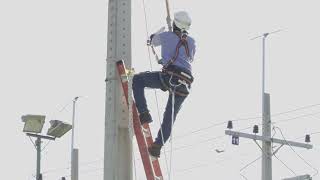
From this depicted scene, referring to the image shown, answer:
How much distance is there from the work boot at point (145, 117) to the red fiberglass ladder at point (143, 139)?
4cm

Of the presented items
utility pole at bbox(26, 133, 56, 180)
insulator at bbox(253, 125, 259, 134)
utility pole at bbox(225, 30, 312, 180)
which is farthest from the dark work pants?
insulator at bbox(253, 125, 259, 134)

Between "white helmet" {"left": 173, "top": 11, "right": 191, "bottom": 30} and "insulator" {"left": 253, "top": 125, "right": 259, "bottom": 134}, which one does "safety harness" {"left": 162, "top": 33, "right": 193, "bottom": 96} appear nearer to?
"white helmet" {"left": 173, "top": 11, "right": 191, "bottom": 30}

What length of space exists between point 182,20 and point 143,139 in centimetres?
119

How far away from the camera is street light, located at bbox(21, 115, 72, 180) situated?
16.1 metres

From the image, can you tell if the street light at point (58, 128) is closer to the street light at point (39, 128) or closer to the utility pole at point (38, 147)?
the street light at point (39, 128)

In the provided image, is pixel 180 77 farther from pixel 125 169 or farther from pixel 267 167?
pixel 267 167

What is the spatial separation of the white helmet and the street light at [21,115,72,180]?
598cm

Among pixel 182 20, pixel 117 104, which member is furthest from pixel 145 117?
pixel 182 20

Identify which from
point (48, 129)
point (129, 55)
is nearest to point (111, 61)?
point (129, 55)

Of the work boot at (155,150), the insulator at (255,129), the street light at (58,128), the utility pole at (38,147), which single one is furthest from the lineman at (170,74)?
the insulator at (255,129)

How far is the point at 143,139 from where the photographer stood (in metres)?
10.2

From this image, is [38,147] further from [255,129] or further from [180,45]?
[255,129]

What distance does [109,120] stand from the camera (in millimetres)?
10086

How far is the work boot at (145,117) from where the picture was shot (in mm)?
10227
